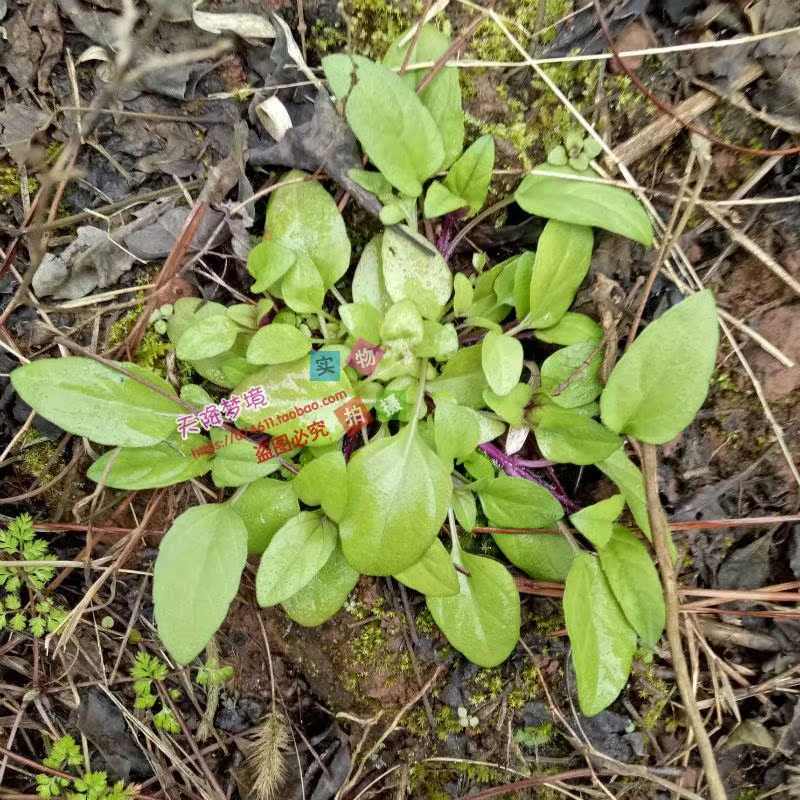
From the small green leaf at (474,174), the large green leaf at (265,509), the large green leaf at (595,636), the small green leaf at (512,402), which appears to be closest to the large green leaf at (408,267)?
the small green leaf at (474,174)

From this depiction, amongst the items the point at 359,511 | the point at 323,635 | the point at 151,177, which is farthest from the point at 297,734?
the point at 151,177

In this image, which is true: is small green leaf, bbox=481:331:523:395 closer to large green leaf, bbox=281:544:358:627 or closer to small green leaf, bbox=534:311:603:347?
small green leaf, bbox=534:311:603:347

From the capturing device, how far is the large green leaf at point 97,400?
3.70 feet

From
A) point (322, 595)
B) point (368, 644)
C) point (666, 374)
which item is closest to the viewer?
point (666, 374)

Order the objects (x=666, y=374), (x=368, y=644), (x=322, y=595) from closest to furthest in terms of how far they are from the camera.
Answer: (x=666, y=374) → (x=322, y=595) → (x=368, y=644)

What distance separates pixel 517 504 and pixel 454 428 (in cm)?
19

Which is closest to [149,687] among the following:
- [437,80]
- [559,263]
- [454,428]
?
[454,428]

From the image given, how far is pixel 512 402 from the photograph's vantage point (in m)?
1.16

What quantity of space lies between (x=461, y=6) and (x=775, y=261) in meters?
0.75

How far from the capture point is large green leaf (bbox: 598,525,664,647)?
1.12m

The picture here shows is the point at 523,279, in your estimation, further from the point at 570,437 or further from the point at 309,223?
the point at 309,223

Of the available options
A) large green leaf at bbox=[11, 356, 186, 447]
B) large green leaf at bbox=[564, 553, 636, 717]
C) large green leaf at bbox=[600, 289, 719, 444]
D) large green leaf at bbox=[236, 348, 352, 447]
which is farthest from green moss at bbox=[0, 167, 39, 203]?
large green leaf at bbox=[564, 553, 636, 717]

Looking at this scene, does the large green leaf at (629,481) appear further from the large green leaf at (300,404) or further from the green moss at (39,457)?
the green moss at (39,457)

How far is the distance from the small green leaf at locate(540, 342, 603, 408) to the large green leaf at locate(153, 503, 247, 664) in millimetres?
645
